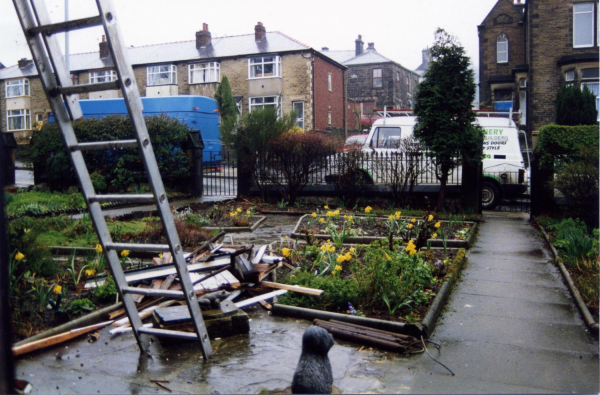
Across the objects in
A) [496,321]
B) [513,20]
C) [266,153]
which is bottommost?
[496,321]

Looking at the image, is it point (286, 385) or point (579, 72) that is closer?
point (286, 385)

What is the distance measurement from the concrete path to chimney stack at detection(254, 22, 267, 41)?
34422 millimetres

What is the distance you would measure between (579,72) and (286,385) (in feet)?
98.3

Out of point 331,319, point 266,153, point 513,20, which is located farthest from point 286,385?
point 513,20

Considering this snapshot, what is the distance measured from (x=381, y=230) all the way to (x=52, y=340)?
7.28 metres

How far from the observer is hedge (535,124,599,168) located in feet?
44.9

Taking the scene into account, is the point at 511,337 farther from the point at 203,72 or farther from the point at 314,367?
the point at 203,72

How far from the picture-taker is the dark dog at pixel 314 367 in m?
3.64

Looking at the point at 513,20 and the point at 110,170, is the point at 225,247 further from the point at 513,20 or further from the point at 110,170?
the point at 513,20

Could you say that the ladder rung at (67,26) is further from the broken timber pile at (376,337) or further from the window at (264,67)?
the window at (264,67)

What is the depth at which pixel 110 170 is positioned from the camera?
1867 cm

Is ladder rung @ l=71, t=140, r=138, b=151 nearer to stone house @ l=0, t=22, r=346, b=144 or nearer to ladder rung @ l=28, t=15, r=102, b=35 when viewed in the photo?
ladder rung @ l=28, t=15, r=102, b=35

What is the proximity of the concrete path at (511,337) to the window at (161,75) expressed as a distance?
36124 mm

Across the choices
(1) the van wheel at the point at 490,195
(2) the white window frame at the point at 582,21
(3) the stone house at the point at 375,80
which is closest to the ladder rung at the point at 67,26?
(1) the van wheel at the point at 490,195
